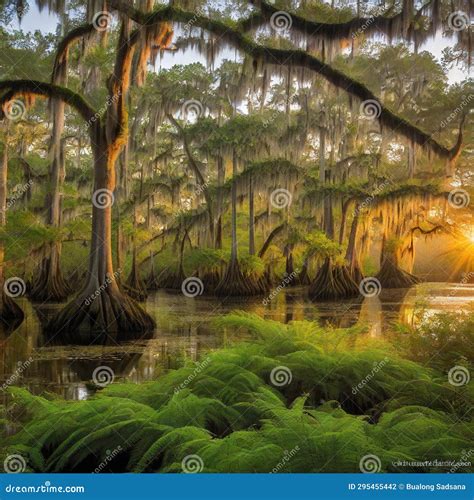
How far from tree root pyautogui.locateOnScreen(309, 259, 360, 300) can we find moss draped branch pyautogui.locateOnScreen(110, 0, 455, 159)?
14478mm

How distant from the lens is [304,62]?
13258 mm

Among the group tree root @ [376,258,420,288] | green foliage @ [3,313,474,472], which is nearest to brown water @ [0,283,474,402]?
green foliage @ [3,313,474,472]

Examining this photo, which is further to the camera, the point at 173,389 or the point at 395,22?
the point at 395,22

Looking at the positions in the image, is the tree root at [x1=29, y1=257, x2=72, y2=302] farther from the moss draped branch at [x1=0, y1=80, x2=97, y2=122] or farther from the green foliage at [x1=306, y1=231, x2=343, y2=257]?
the green foliage at [x1=306, y1=231, x2=343, y2=257]

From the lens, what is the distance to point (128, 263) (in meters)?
36.8

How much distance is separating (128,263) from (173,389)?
103ft

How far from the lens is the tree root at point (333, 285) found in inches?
1089

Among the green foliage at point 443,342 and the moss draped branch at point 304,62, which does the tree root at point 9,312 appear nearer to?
the moss draped branch at point 304,62

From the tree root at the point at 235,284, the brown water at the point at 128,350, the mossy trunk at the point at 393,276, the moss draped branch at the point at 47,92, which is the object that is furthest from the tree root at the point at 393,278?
the moss draped branch at the point at 47,92

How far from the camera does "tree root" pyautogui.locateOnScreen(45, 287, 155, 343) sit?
13641 millimetres

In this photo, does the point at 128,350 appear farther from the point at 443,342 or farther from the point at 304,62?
the point at 304,62
